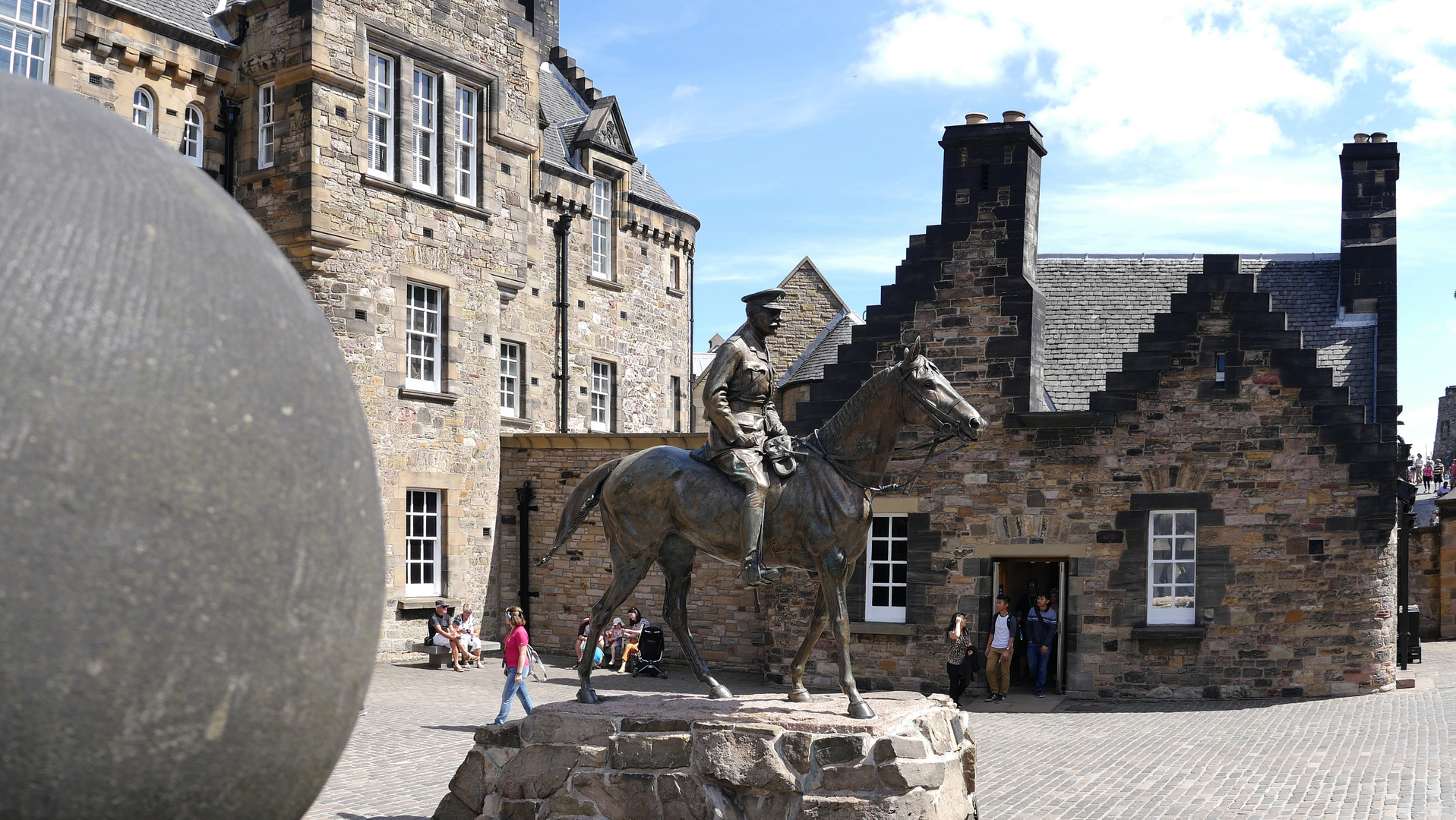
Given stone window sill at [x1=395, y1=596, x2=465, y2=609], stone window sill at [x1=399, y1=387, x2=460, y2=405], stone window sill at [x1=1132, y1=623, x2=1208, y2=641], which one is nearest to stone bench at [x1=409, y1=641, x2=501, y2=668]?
stone window sill at [x1=395, y1=596, x2=465, y2=609]

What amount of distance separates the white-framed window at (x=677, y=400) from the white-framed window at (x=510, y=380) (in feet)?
24.0

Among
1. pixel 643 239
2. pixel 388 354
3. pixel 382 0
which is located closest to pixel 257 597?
pixel 388 354

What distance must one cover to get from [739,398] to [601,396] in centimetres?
2133

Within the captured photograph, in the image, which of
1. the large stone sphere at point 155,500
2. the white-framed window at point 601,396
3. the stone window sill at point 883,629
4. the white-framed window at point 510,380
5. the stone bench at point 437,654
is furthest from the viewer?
the white-framed window at point 601,396

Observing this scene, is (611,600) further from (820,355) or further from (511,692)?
(820,355)

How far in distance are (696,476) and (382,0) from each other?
15.0 m

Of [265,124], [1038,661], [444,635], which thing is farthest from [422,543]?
[1038,661]

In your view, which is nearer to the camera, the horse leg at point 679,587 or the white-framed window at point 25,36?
the horse leg at point 679,587

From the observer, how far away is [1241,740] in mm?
13438

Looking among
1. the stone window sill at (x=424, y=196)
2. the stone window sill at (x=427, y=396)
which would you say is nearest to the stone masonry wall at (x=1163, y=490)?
the stone window sill at (x=427, y=396)

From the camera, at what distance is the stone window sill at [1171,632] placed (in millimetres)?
17109

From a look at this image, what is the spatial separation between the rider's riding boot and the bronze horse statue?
148 millimetres

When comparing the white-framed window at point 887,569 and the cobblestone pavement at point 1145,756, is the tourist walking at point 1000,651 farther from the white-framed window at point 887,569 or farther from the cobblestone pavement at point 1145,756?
the white-framed window at point 887,569

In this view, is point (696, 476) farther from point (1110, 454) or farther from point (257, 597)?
point (1110, 454)
